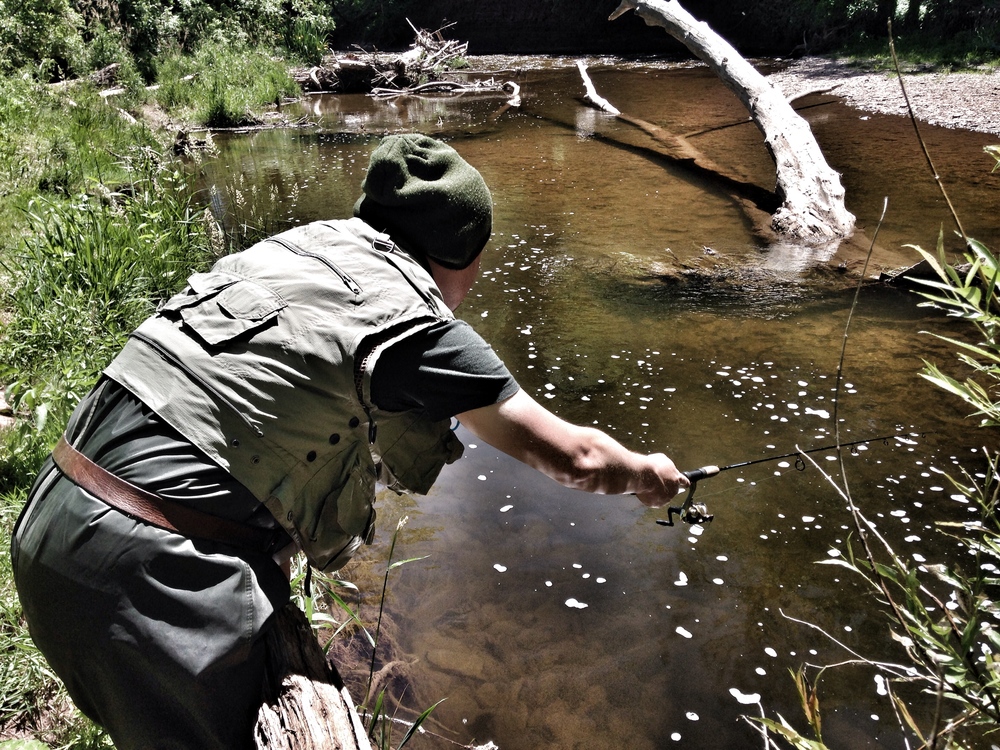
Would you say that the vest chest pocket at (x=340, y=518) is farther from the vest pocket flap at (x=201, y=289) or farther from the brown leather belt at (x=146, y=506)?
the vest pocket flap at (x=201, y=289)

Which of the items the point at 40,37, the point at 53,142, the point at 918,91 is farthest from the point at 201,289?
the point at 40,37

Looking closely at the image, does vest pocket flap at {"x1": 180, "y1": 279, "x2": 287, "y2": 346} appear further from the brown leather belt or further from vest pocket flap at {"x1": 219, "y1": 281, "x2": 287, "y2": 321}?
the brown leather belt

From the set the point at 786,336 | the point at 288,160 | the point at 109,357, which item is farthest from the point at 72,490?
the point at 288,160

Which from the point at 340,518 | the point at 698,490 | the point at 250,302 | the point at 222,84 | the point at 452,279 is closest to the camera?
the point at 250,302

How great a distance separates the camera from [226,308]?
1593 mm

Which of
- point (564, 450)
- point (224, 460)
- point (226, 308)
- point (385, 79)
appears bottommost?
point (385, 79)

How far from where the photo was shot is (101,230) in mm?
4500

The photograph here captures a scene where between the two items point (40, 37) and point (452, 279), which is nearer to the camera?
point (452, 279)

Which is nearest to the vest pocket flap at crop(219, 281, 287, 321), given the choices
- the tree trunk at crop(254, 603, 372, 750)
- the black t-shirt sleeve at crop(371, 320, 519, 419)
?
the black t-shirt sleeve at crop(371, 320, 519, 419)

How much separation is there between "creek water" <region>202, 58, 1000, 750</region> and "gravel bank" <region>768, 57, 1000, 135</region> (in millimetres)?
2698

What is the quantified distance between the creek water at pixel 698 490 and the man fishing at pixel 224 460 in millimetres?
1339

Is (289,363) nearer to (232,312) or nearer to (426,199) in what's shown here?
(232,312)

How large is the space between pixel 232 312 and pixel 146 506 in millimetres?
419

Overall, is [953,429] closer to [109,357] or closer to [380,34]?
[109,357]
